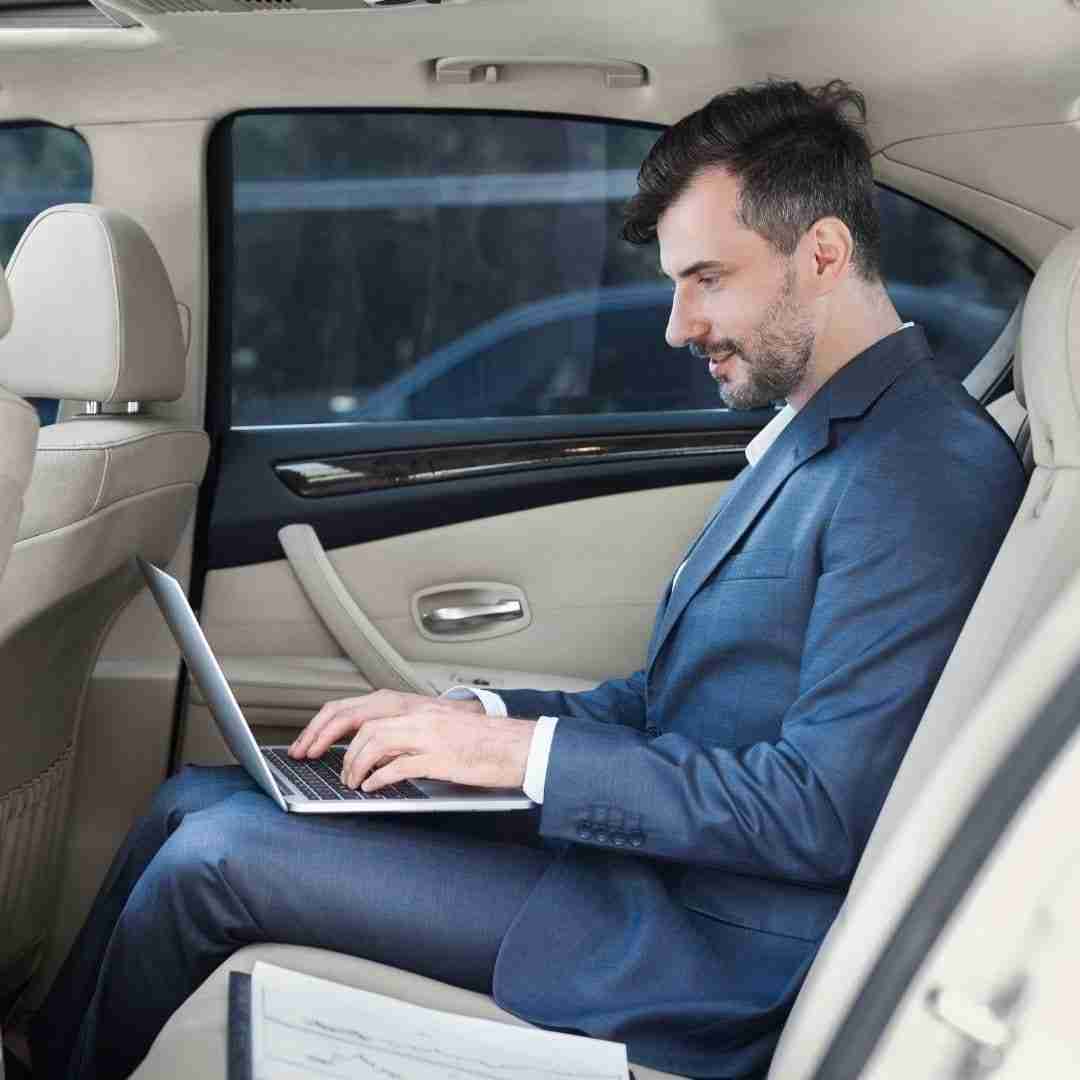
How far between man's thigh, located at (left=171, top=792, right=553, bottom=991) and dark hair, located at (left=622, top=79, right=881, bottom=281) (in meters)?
0.72

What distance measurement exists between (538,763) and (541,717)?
5 centimetres

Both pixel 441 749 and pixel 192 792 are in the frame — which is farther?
pixel 192 792

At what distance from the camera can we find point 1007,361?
251 cm

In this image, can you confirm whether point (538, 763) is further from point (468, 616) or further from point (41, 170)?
point (41, 170)

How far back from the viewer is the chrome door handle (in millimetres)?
2596

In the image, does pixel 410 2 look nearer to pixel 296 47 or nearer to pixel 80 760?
pixel 296 47

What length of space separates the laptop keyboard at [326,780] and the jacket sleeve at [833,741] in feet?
0.70

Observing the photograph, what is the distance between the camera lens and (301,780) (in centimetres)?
168

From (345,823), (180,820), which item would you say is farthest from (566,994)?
(180,820)

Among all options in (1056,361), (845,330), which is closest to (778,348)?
(845,330)

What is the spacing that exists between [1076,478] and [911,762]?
270mm

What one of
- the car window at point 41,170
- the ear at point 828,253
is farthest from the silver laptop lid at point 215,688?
the ear at point 828,253

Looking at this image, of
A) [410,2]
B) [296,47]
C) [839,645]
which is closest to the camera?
[839,645]

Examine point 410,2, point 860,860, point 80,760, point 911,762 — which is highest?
point 410,2
